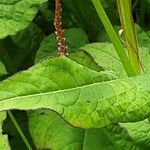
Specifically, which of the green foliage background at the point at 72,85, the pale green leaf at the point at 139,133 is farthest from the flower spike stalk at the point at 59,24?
the pale green leaf at the point at 139,133

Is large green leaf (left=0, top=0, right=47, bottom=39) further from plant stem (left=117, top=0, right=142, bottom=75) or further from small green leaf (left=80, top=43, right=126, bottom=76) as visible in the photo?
plant stem (left=117, top=0, right=142, bottom=75)

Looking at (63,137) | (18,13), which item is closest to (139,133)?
(63,137)

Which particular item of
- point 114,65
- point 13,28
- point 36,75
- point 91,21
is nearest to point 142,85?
point 36,75

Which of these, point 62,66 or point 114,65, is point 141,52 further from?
point 62,66

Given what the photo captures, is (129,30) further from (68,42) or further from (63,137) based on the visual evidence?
(68,42)

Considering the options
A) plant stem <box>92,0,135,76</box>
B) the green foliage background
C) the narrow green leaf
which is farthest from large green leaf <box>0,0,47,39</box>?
plant stem <box>92,0,135,76</box>

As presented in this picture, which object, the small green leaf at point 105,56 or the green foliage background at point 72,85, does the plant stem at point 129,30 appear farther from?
the small green leaf at point 105,56
